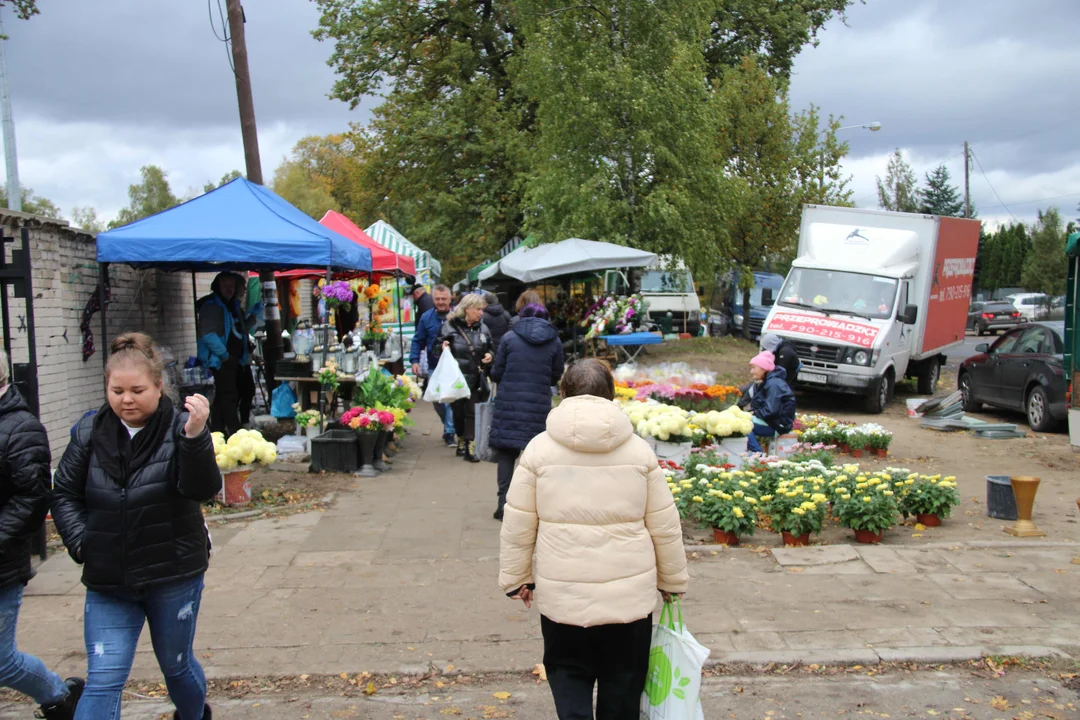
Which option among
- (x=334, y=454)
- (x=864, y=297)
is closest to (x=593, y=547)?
(x=334, y=454)

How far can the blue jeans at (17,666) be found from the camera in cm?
362

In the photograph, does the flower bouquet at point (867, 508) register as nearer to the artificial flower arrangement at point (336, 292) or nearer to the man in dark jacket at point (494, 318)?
the man in dark jacket at point (494, 318)

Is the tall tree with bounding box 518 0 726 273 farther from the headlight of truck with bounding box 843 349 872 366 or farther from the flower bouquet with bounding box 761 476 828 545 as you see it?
the flower bouquet with bounding box 761 476 828 545

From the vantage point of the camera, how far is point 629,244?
20609mm

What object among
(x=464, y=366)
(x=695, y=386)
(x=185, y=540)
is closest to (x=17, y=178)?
(x=464, y=366)

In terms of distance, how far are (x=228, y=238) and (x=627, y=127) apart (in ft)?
40.4

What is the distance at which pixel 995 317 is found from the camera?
1638 inches

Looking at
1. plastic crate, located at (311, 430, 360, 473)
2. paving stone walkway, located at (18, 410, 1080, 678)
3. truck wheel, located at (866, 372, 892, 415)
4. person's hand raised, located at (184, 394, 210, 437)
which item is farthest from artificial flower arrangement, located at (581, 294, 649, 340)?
person's hand raised, located at (184, 394, 210, 437)

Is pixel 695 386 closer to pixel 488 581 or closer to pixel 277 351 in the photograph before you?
pixel 488 581

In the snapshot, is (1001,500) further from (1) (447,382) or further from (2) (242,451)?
(2) (242,451)

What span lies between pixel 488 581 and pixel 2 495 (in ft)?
11.0

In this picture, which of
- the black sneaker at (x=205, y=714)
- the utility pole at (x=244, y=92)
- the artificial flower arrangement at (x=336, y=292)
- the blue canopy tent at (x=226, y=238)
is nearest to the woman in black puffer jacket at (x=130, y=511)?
the black sneaker at (x=205, y=714)

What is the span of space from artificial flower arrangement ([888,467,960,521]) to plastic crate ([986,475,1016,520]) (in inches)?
18.3

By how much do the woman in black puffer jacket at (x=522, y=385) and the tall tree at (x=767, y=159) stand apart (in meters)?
19.0
